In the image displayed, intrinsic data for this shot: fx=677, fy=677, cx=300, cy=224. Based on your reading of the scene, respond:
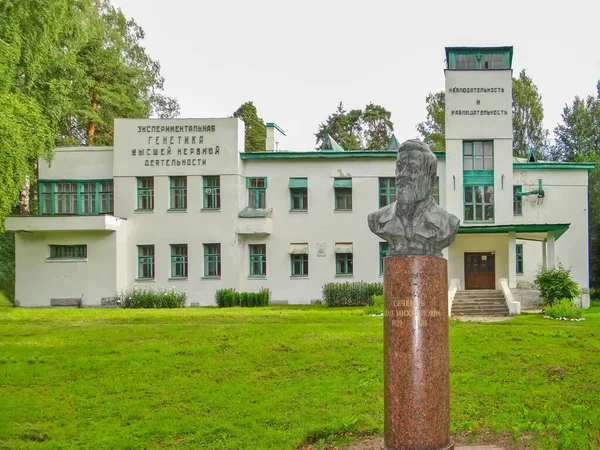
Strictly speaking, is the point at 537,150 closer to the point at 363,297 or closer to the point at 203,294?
the point at 363,297

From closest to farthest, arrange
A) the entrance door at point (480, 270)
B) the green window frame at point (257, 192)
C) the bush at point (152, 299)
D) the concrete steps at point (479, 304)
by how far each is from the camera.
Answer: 1. the concrete steps at point (479, 304)
2. the bush at point (152, 299)
3. the entrance door at point (480, 270)
4. the green window frame at point (257, 192)

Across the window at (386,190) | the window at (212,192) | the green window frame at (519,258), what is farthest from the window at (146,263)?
the green window frame at (519,258)

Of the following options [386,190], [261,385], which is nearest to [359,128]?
[386,190]

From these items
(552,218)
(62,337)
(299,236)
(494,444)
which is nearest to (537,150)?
(552,218)

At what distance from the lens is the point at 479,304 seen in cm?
2581

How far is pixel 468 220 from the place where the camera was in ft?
103

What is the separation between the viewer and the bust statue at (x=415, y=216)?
25.2 feet

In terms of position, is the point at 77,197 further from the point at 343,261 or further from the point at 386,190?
the point at 386,190

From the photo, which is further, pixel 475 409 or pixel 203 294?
pixel 203 294

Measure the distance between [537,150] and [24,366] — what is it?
150ft

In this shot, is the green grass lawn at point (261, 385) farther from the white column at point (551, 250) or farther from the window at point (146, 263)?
the window at point (146, 263)

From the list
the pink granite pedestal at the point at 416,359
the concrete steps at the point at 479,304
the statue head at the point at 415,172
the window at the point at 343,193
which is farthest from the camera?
the window at the point at 343,193

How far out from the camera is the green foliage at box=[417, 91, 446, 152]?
5209 centimetres

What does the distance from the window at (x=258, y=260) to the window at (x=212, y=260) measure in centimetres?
159
